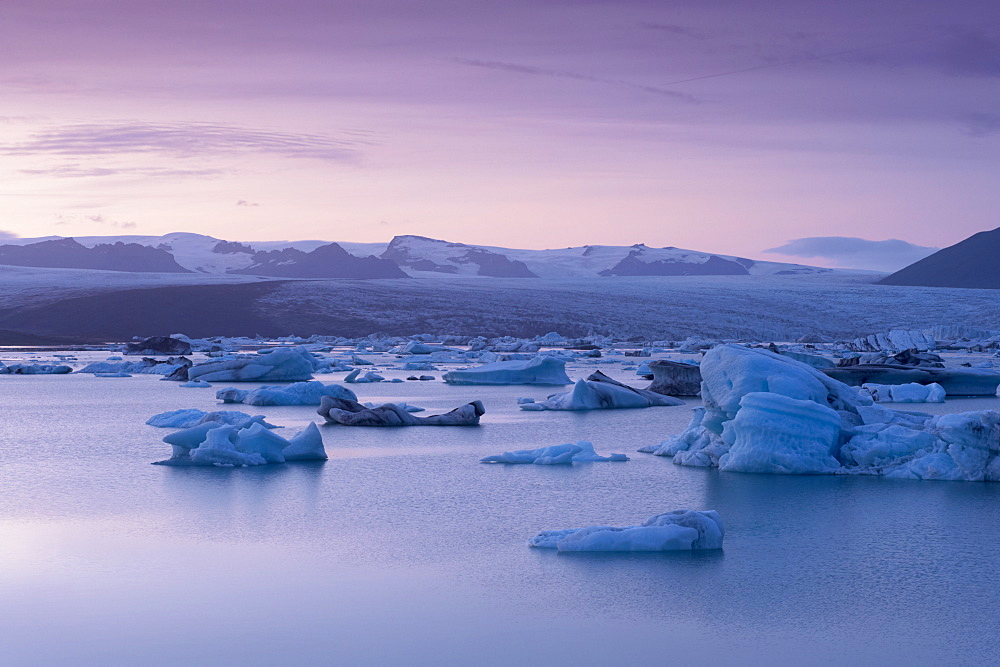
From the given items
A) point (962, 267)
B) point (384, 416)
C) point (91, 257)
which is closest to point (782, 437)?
point (384, 416)

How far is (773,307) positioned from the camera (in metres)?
50.6

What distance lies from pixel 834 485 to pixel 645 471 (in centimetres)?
136

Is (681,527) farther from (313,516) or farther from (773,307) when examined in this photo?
(773,307)

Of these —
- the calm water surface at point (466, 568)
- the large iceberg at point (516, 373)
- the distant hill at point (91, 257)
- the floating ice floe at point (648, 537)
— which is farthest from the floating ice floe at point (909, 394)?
the distant hill at point (91, 257)

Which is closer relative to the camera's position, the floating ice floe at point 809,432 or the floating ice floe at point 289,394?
the floating ice floe at point 809,432

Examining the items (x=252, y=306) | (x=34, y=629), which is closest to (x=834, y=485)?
(x=34, y=629)

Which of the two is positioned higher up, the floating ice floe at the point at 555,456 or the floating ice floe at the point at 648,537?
the floating ice floe at the point at 648,537

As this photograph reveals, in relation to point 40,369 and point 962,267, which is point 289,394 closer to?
point 40,369

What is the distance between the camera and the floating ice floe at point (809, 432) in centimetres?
771

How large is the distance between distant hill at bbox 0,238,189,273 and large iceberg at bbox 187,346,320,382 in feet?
295

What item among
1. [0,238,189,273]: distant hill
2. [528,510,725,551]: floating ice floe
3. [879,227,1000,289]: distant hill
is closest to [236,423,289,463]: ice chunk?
[528,510,725,551]: floating ice floe

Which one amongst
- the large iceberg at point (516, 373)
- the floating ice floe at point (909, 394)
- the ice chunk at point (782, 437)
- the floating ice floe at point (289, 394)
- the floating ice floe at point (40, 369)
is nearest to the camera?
the ice chunk at point (782, 437)

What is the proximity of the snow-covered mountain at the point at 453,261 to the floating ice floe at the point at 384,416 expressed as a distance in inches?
3691

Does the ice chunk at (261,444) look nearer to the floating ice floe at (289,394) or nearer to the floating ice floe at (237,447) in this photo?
the floating ice floe at (237,447)
